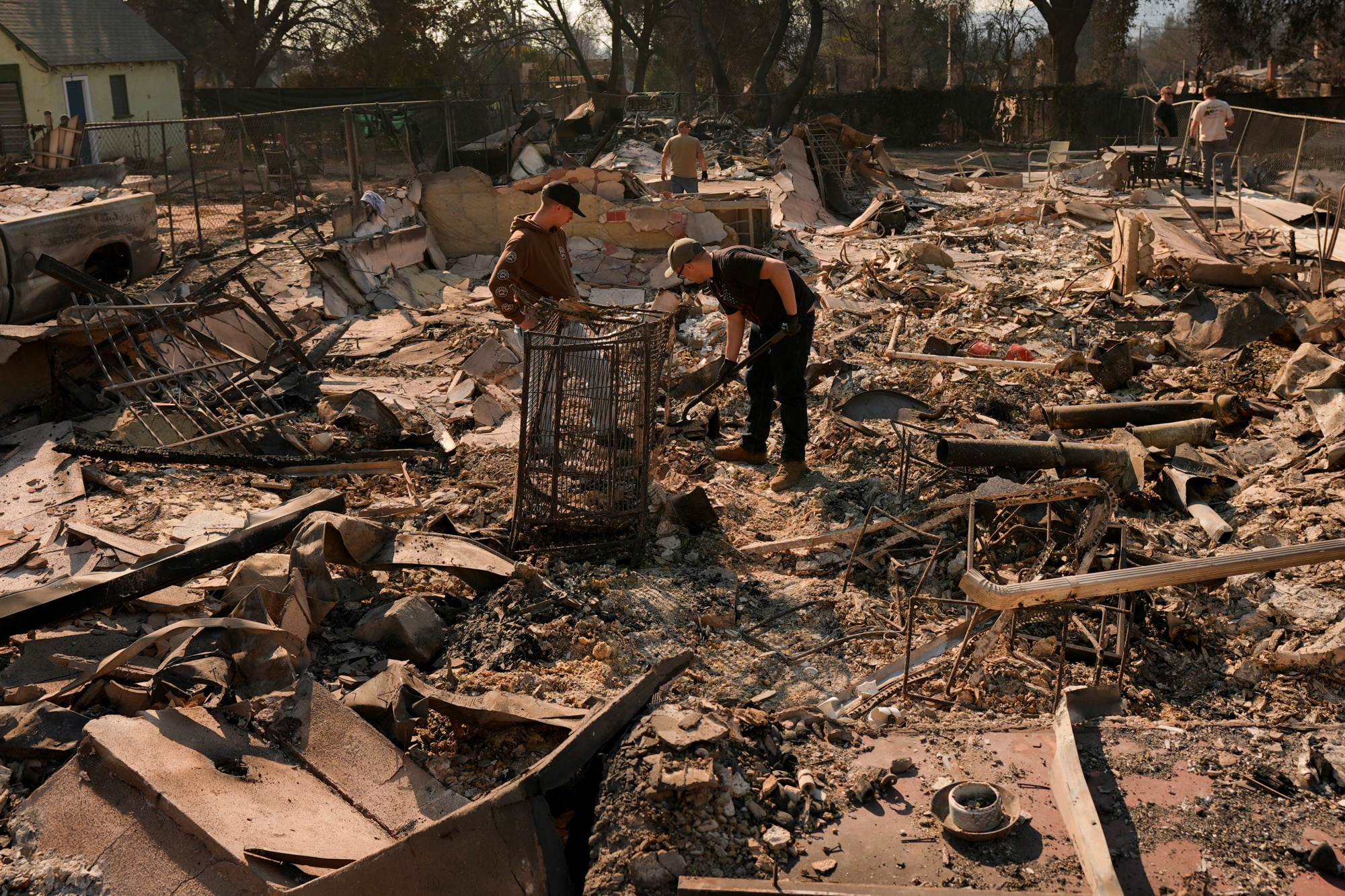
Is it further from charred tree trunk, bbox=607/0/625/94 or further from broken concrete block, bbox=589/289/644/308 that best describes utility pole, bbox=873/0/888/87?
broken concrete block, bbox=589/289/644/308

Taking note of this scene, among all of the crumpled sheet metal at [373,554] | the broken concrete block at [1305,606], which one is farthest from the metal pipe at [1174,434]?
the crumpled sheet metal at [373,554]

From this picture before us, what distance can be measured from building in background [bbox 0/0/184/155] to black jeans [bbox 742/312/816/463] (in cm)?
2315

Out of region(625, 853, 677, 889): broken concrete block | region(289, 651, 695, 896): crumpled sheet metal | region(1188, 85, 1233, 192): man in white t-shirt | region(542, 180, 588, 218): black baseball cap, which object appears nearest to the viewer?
region(625, 853, 677, 889): broken concrete block

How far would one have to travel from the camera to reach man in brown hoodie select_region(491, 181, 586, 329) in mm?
6570

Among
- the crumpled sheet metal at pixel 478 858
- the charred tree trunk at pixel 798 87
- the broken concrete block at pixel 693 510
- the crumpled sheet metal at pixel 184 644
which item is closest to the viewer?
the crumpled sheet metal at pixel 478 858

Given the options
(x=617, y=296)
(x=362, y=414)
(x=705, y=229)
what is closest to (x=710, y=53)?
(x=705, y=229)

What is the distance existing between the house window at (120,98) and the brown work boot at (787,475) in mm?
28659

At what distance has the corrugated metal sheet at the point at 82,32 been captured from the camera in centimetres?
2591

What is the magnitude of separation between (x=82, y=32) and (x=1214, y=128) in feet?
88.4

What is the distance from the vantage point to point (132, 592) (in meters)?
4.41

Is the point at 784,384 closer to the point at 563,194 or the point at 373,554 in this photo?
the point at 563,194

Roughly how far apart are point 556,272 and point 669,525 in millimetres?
1998

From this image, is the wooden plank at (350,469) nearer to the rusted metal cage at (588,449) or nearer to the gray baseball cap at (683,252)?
the rusted metal cage at (588,449)

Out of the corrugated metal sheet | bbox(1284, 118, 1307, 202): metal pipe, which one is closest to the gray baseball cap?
bbox(1284, 118, 1307, 202): metal pipe
